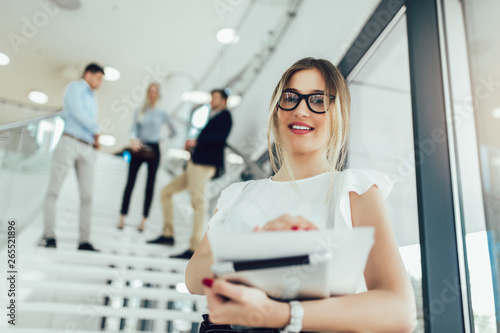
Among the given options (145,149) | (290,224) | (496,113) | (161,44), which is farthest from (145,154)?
(290,224)

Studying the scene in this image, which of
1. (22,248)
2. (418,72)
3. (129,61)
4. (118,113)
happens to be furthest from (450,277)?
(118,113)

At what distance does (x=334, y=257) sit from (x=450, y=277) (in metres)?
0.91

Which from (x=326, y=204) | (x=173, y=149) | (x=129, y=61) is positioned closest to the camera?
(x=326, y=204)

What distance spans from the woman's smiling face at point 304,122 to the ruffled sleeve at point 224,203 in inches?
5.2

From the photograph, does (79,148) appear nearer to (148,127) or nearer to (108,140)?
(148,127)

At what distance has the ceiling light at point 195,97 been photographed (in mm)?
5398

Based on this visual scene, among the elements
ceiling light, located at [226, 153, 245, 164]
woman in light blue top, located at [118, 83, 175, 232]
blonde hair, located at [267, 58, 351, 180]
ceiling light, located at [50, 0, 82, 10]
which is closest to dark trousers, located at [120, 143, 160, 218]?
woman in light blue top, located at [118, 83, 175, 232]

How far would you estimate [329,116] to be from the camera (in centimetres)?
61

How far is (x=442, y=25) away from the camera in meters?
1.43

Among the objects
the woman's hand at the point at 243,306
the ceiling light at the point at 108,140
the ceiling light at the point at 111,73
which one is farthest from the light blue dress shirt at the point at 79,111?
the ceiling light at the point at 108,140

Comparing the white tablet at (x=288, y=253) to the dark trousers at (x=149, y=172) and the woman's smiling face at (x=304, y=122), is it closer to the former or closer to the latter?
the woman's smiling face at (x=304, y=122)

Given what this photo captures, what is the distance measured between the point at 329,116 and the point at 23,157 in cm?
262

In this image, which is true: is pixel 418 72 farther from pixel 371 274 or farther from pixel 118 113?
pixel 118 113

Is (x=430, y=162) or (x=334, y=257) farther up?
(x=430, y=162)
